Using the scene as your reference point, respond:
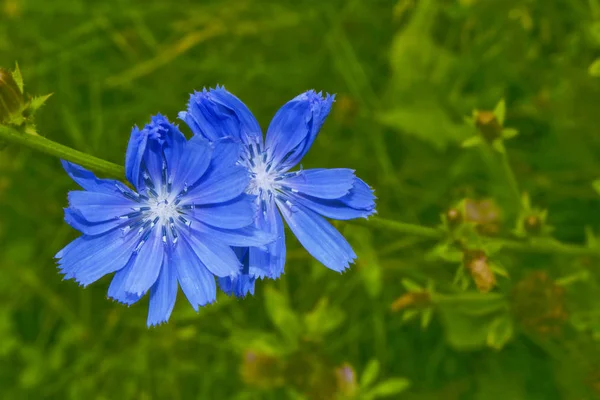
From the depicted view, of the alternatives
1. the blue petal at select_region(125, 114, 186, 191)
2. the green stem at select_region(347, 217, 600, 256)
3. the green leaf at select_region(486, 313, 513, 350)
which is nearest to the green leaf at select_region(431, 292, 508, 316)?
the green leaf at select_region(486, 313, 513, 350)

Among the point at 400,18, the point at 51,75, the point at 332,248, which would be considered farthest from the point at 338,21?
the point at 332,248

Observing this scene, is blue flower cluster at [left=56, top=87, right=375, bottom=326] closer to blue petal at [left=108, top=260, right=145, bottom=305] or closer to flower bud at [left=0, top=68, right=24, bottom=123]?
blue petal at [left=108, top=260, right=145, bottom=305]

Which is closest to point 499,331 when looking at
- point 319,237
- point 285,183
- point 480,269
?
point 480,269

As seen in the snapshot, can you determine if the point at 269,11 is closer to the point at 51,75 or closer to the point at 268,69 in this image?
the point at 268,69

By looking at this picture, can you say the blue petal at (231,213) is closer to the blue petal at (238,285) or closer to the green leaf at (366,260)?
the blue petal at (238,285)

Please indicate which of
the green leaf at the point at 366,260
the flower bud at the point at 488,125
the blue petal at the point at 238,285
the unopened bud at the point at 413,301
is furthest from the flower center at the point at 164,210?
the green leaf at the point at 366,260

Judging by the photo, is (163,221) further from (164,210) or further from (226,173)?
(226,173)

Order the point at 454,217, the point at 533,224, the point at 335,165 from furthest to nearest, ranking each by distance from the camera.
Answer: the point at 335,165
the point at 533,224
the point at 454,217
